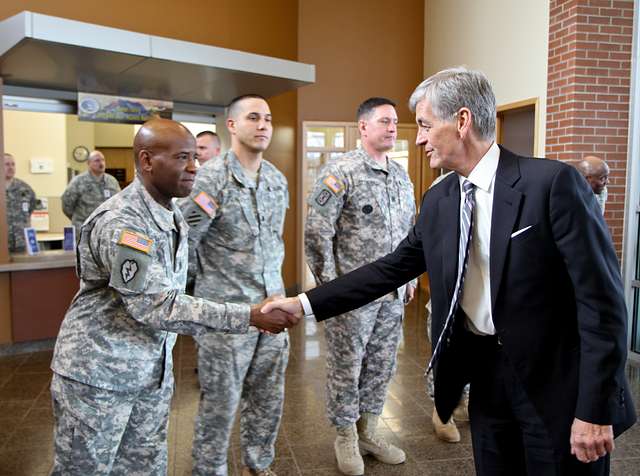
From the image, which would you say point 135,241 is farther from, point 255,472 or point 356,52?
point 356,52

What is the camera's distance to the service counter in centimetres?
509

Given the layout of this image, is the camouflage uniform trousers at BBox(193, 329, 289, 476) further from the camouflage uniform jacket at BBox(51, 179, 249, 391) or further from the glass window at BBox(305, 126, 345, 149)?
the glass window at BBox(305, 126, 345, 149)

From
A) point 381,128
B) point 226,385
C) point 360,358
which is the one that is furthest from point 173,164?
point 360,358

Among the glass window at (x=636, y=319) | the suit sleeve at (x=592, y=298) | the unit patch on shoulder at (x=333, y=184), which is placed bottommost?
the glass window at (x=636, y=319)

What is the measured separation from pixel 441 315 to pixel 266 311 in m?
0.67

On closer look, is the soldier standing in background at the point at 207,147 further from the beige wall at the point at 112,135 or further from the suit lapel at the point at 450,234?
the suit lapel at the point at 450,234

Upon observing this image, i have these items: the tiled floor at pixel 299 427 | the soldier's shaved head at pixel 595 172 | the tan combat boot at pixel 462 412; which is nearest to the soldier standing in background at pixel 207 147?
the tiled floor at pixel 299 427

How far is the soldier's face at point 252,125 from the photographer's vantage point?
268 cm

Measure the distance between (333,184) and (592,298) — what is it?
171 cm

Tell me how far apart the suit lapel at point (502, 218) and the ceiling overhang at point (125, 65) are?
388cm

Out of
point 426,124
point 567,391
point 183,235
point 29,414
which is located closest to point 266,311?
point 183,235

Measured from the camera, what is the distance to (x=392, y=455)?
3076 millimetres

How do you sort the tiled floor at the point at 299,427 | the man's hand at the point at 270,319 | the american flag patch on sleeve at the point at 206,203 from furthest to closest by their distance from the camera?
the tiled floor at the point at 299,427, the american flag patch on sleeve at the point at 206,203, the man's hand at the point at 270,319

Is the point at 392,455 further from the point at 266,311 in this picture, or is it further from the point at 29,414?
the point at 29,414
